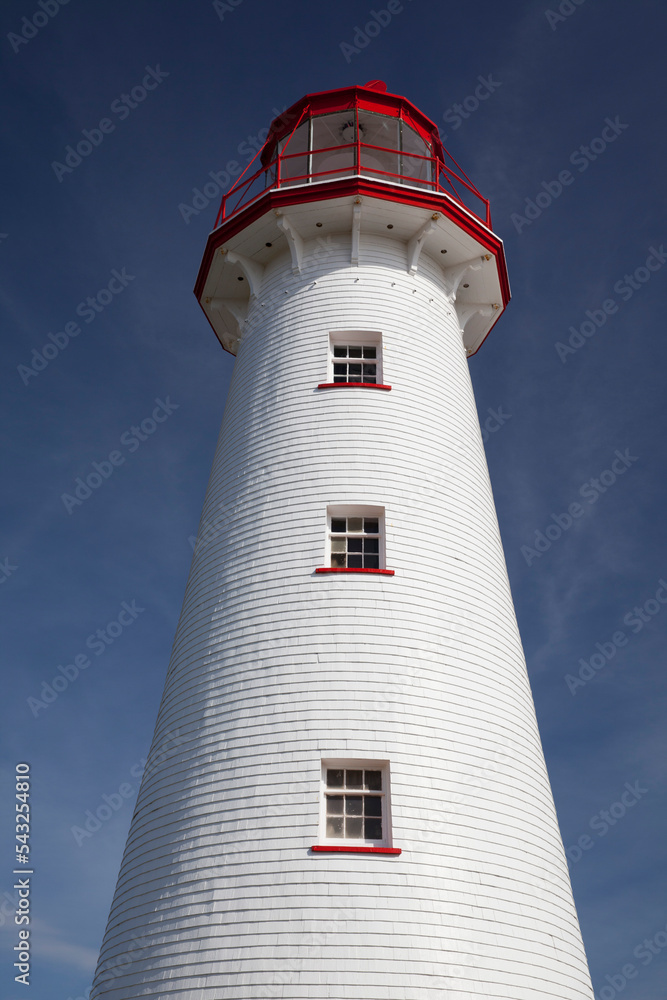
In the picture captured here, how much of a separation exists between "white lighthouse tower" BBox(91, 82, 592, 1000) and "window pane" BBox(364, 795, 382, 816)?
0.02m

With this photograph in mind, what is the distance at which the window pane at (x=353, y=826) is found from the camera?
9547 millimetres

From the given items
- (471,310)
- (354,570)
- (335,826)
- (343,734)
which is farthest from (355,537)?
(471,310)

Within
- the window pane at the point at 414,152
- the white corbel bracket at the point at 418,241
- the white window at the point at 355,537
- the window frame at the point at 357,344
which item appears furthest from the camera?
the window pane at the point at 414,152

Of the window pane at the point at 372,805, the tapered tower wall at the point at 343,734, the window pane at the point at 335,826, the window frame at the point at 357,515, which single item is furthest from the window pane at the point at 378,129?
the window pane at the point at 335,826

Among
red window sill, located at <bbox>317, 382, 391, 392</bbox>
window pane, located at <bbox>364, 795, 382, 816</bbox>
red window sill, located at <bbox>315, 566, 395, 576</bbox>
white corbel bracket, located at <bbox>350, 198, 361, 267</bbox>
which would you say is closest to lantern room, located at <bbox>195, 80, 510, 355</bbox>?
white corbel bracket, located at <bbox>350, 198, 361, 267</bbox>

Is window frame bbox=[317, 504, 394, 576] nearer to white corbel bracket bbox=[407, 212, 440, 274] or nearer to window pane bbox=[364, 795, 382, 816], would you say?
window pane bbox=[364, 795, 382, 816]

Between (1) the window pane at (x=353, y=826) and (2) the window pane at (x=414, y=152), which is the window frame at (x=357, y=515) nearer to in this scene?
(1) the window pane at (x=353, y=826)

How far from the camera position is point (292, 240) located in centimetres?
1603

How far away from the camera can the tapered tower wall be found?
8.82 m

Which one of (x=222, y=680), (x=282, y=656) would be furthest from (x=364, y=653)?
(x=222, y=680)

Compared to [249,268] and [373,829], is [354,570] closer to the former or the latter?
[373,829]

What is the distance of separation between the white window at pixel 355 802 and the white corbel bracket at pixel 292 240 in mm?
10124

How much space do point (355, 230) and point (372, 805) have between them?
1099 cm

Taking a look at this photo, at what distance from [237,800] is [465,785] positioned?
288 centimetres
